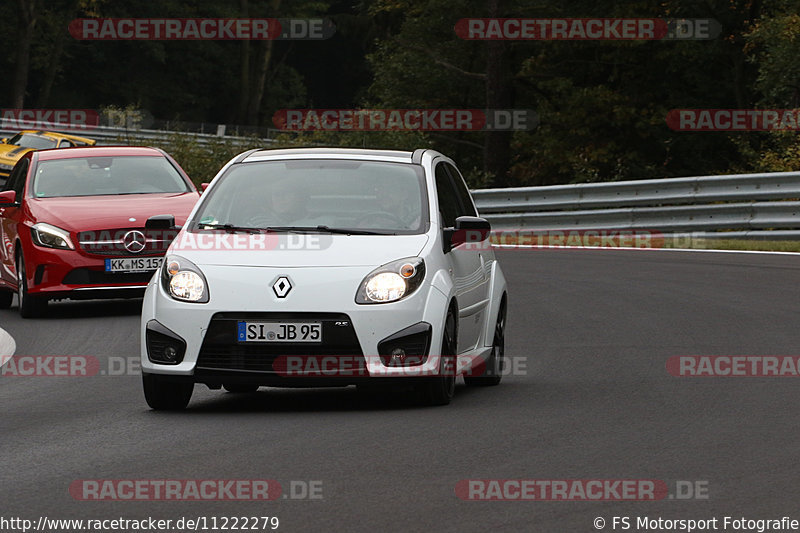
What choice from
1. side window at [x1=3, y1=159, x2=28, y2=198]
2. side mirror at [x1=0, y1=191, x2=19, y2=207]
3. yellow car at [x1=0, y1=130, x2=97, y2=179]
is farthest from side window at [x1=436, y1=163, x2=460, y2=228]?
yellow car at [x1=0, y1=130, x2=97, y2=179]

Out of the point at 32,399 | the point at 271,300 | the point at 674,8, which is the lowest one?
the point at 32,399

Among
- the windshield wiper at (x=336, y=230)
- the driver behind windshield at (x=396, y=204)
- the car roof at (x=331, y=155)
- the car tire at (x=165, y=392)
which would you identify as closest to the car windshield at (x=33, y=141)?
the car roof at (x=331, y=155)

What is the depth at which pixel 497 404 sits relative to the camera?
31.1ft

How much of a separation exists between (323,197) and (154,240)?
5652 mm

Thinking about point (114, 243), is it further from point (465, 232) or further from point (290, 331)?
point (290, 331)

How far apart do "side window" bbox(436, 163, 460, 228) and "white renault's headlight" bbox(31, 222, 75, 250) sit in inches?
221

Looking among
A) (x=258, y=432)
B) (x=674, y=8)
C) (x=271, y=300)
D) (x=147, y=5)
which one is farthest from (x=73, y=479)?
(x=147, y=5)

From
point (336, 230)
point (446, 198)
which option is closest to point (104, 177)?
point (446, 198)

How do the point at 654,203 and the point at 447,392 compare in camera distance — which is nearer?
the point at 447,392

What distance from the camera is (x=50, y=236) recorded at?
1530 centimetres

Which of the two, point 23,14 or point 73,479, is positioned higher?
point 23,14

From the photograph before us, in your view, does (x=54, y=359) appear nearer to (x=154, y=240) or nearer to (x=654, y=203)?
(x=154, y=240)

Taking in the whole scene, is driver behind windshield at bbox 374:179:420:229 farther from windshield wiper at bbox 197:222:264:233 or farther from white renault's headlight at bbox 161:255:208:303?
white renault's headlight at bbox 161:255:208:303

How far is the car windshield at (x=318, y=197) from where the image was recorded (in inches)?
380
